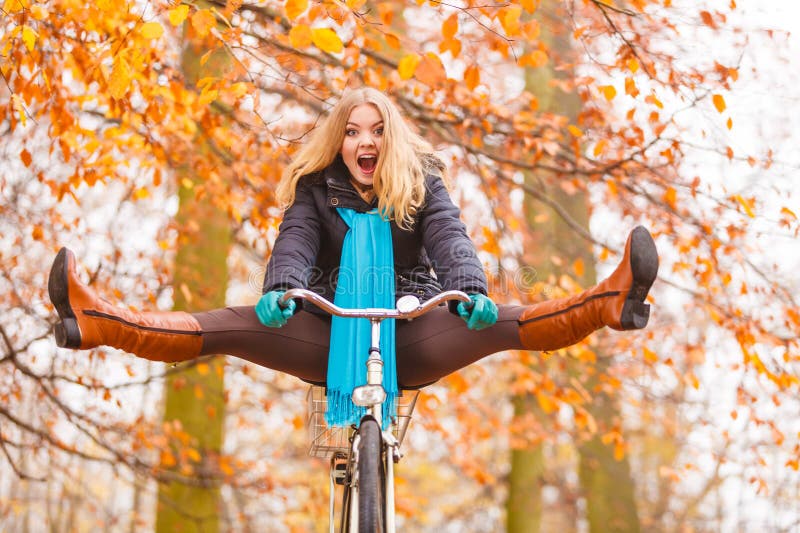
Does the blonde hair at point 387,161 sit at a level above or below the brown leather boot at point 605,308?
above

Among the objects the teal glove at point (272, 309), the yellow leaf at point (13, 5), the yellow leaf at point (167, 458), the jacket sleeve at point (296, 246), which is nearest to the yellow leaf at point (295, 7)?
the jacket sleeve at point (296, 246)

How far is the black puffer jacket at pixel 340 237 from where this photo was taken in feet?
11.2

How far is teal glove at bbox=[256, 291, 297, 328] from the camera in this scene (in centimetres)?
299

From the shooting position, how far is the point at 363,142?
12.2ft

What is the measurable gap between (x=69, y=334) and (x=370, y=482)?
1.09 meters

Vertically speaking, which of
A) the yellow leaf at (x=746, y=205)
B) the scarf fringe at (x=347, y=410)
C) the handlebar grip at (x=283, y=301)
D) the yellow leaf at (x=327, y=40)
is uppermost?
the yellow leaf at (x=746, y=205)

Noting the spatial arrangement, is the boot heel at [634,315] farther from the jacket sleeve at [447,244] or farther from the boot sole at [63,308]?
the boot sole at [63,308]

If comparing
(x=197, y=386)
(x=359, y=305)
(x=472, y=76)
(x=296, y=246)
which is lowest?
(x=359, y=305)

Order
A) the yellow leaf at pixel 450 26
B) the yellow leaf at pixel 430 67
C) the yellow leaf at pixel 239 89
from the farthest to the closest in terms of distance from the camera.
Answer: the yellow leaf at pixel 239 89
the yellow leaf at pixel 450 26
the yellow leaf at pixel 430 67

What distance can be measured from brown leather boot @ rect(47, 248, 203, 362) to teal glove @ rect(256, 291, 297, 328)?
10.6 inches

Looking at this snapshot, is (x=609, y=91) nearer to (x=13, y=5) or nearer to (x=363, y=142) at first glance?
(x=363, y=142)

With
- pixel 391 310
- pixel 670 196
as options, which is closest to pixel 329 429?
pixel 391 310

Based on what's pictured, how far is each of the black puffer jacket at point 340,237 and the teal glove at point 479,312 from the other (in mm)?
298

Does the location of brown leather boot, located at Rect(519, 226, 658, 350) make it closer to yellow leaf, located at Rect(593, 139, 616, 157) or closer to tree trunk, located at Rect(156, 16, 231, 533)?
yellow leaf, located at Rect(593, 139, 616, 157)
